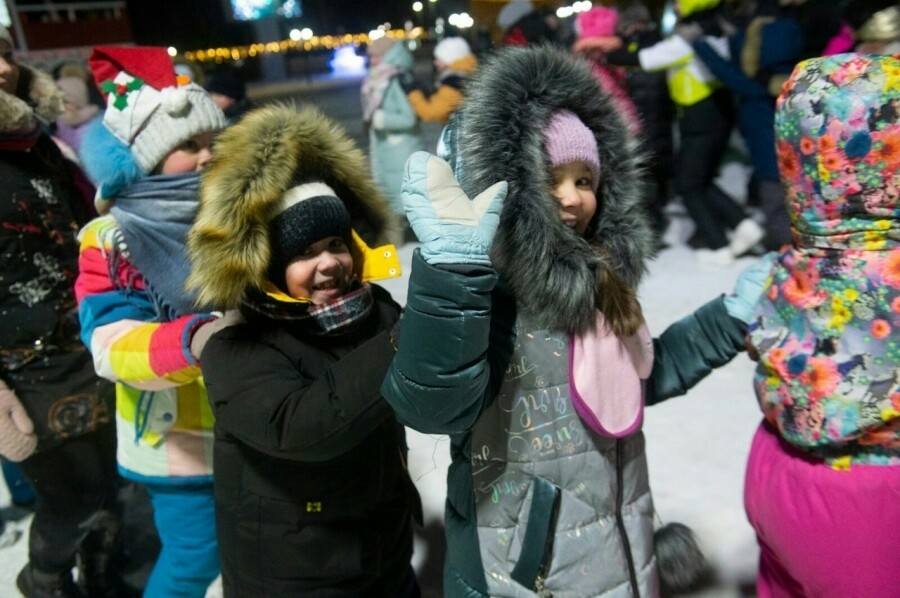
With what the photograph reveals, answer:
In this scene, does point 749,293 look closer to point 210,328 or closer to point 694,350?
point 694,350

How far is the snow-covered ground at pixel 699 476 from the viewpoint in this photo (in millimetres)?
2125

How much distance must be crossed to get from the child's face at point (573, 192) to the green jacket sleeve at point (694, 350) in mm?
354

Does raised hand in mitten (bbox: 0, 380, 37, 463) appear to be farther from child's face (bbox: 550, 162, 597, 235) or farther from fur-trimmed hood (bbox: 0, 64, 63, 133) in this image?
child's face (bbox: 550, 162, 597, 235)

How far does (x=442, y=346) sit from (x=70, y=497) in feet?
5.00

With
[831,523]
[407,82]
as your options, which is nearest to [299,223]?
[831,523]

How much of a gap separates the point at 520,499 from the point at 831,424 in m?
0.57

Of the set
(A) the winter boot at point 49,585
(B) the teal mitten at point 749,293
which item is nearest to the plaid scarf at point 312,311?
(B) the teal mitten at point 749,293

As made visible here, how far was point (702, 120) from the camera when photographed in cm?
456

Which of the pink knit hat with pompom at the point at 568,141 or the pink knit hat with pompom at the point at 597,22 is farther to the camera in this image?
the pink knit hat with pompom at the point at 597,22

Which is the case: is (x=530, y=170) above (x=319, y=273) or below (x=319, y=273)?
above

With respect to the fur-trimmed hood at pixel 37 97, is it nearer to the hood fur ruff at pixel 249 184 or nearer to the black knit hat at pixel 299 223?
the hood fur ruff at pixel 249 184

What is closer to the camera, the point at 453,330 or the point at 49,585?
the point at 453,330

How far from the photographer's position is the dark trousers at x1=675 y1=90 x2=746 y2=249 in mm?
4555

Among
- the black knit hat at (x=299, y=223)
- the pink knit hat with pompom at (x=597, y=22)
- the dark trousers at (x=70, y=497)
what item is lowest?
the dark trousers at (x=70, y=497)
